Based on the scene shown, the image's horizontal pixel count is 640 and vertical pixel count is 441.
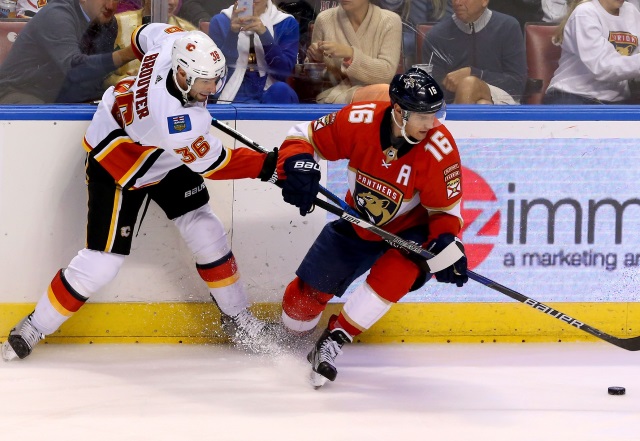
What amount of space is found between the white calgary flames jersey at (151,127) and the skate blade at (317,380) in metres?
0.70

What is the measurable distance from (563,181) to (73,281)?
1.82 meters

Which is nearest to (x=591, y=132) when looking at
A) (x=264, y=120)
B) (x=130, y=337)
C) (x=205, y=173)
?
(x=264, y=120)

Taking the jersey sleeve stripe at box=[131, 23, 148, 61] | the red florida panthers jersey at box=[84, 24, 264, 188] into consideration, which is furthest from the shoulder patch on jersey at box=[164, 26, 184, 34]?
the jersey sleeve stripe at box=[131, 23, 148, 61]

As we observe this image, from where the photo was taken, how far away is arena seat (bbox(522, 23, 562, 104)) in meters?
3.95

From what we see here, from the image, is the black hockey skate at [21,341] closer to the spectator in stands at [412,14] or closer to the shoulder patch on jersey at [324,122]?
the shoulder patch on jersey at [324,122]

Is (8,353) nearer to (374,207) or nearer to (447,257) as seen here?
(374,207)

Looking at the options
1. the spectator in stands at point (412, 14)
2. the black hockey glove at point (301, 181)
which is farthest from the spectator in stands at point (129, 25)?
the black hockey glove at point (301, 181)

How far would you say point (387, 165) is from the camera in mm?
3279

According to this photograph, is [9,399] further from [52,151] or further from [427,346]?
[427,346]

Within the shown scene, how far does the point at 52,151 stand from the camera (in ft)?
12.1

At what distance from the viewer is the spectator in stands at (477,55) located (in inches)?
153

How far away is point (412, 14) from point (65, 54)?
132 centimetres

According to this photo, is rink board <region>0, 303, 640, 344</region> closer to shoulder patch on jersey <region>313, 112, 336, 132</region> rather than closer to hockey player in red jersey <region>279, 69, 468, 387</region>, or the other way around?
hockey player in red jersey <region>279, 69, 468, 387</region>

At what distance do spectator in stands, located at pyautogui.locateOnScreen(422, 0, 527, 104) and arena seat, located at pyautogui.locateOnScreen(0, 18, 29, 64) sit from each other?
152 centimetres
